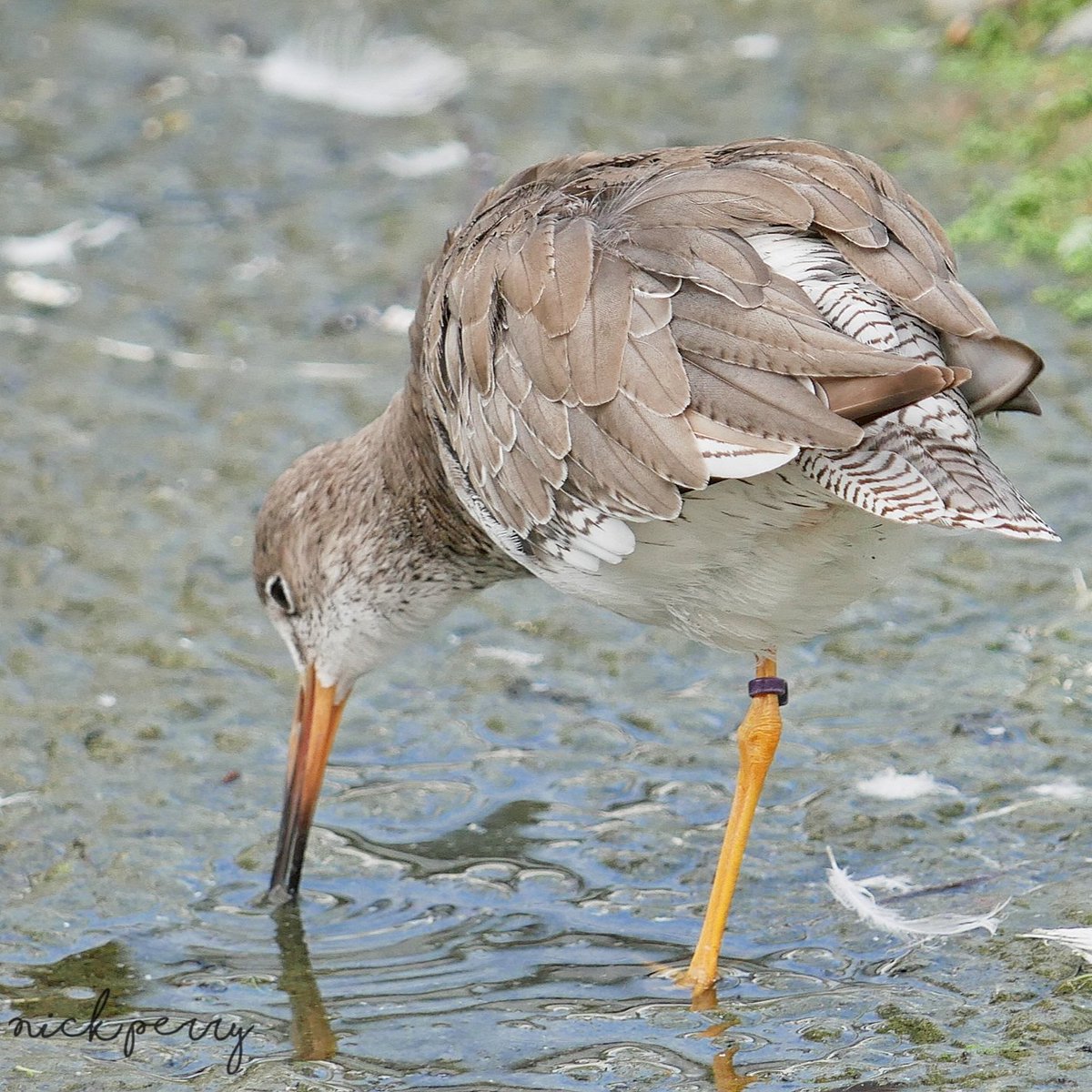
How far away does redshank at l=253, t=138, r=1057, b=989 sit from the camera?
13.0ft

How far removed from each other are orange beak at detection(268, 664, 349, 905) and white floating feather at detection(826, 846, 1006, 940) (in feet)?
5.12

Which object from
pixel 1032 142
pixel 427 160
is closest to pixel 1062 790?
A: pixel 1032 142

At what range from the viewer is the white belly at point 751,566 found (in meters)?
4.23

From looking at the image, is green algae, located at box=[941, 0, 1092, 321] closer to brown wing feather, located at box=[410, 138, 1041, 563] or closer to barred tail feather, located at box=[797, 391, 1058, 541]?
brown wing feather, located at box=[410, 138, 1041, 563]

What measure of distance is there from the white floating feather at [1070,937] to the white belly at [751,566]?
97 cm

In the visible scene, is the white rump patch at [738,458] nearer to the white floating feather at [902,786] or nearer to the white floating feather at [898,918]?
the white floating feather at [898,918]

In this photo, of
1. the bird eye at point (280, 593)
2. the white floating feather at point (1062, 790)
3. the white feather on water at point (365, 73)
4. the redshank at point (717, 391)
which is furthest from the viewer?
the white feather on water at point (365, 73)

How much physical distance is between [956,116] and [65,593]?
5.07 m

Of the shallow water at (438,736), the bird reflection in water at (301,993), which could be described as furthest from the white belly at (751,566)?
the bird reflection in water at (301,993)

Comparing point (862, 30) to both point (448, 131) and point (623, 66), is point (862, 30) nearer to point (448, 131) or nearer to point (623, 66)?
point (623, 66)

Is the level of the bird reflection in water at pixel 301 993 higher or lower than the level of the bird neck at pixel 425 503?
lower

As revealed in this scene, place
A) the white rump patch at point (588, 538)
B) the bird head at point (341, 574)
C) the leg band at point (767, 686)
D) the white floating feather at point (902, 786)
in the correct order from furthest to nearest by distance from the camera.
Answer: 1. the bird head at point (341, 574)
2. the white floating feather at point (902, 786)
3. the leg band at point (767, 686)
4. the white rump patch at point (588, 538)

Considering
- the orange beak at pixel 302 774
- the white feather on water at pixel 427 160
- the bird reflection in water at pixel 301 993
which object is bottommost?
the bird reflection in water at pixel 301 993

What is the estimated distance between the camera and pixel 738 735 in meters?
5.05
